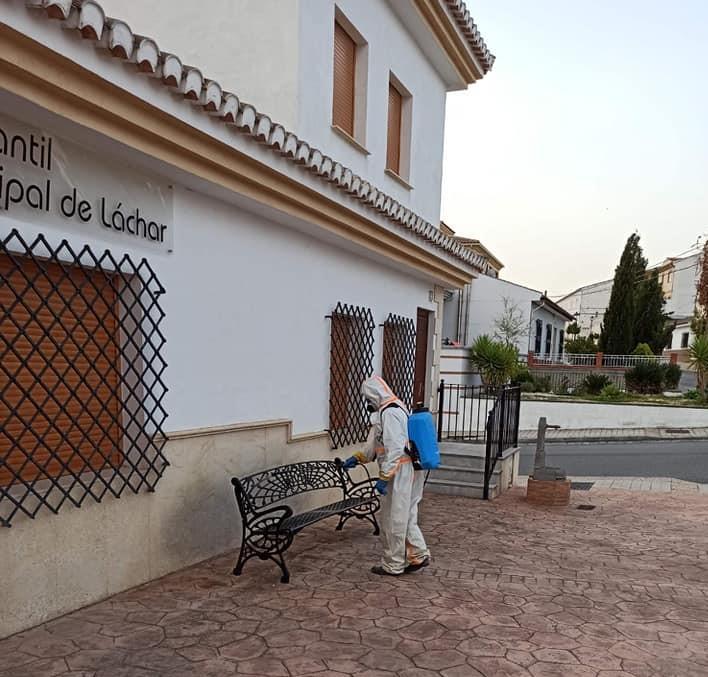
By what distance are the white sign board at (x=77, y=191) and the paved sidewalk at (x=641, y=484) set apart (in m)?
7.07

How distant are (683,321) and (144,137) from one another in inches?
1924

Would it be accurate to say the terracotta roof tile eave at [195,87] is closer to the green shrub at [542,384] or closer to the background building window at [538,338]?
the green shrub at [542,384]

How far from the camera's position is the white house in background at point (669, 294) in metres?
47.5

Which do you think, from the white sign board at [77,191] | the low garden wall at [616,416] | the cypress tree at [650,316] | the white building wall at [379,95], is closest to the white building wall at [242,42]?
the white building wall at [379,95]

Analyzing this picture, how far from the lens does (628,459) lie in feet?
41.4

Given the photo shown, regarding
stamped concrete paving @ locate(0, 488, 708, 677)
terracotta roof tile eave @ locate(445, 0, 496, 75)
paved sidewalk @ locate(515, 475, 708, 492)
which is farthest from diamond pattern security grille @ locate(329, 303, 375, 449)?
terracotta roof tile eave @ locate(445, 0, 496, 75)

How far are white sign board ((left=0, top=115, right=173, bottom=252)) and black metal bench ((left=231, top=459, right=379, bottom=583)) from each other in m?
2.02

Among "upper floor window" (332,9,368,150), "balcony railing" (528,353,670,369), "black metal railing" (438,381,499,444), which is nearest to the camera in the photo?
"upper floor window" (332,9,368,150)

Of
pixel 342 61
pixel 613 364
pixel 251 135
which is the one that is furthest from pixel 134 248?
pixel 613 364

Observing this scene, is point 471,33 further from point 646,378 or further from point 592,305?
point 592,305

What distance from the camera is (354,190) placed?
607cm

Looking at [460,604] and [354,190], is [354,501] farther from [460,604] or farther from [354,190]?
[354,190]

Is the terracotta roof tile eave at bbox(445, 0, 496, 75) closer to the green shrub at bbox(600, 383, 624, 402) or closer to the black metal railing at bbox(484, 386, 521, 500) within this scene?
the black metal railing at bbox(484, 386, 521, 500)

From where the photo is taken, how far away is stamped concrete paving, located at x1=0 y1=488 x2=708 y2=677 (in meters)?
3.33
